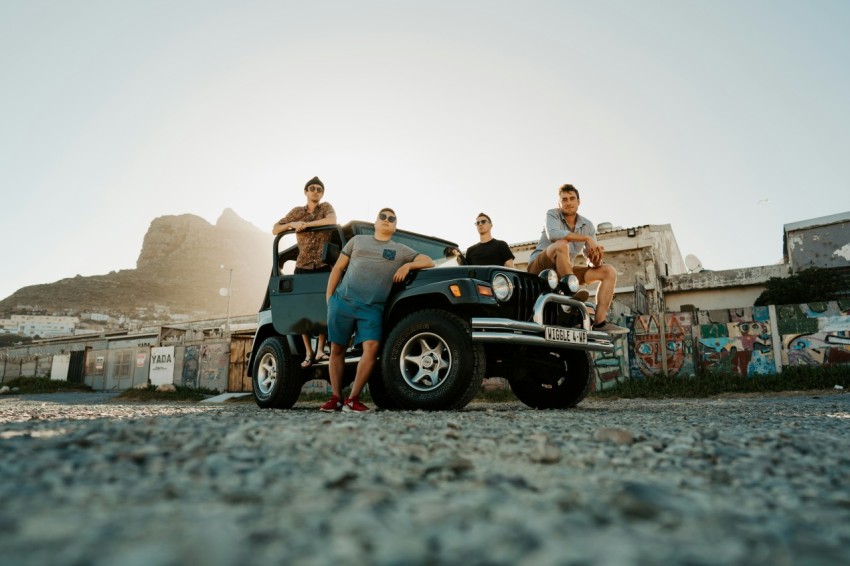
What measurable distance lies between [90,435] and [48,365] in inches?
1445

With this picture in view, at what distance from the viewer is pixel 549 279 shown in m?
4.97

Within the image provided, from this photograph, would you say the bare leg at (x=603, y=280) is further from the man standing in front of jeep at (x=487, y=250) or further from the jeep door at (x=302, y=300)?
the jeep door at (x=302, y=300)

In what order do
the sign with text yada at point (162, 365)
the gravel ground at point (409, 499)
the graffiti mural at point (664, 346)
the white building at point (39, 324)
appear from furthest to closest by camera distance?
the white building at point (39, 324) < the sign with text yada at point (162, 365) < the graffiti mural at point (664, 346) < the gravel ground at point (409, 499)

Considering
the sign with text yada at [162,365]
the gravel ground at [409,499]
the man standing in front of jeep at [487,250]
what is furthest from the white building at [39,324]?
the gravel ground at [409,499]

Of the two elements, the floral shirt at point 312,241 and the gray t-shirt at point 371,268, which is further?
the floral shirt at point 312,241

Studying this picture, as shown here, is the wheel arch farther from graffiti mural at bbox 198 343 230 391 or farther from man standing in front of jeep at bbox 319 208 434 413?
graffiti mural at bbox 198 343 230 391

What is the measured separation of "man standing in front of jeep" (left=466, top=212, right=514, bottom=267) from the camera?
6.08 meters

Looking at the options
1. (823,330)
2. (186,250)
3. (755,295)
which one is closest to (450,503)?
(823,330)

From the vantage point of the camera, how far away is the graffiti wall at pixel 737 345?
44.2 ft

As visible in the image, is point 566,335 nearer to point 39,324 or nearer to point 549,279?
point 549,279

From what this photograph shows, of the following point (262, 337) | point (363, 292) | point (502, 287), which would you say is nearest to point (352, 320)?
point (363, 292)

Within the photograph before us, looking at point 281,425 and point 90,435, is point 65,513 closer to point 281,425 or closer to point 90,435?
point 90,435

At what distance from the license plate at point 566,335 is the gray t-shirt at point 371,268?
56.5 inches

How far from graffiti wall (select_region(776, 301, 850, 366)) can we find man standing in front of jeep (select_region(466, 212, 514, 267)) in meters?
11.1
